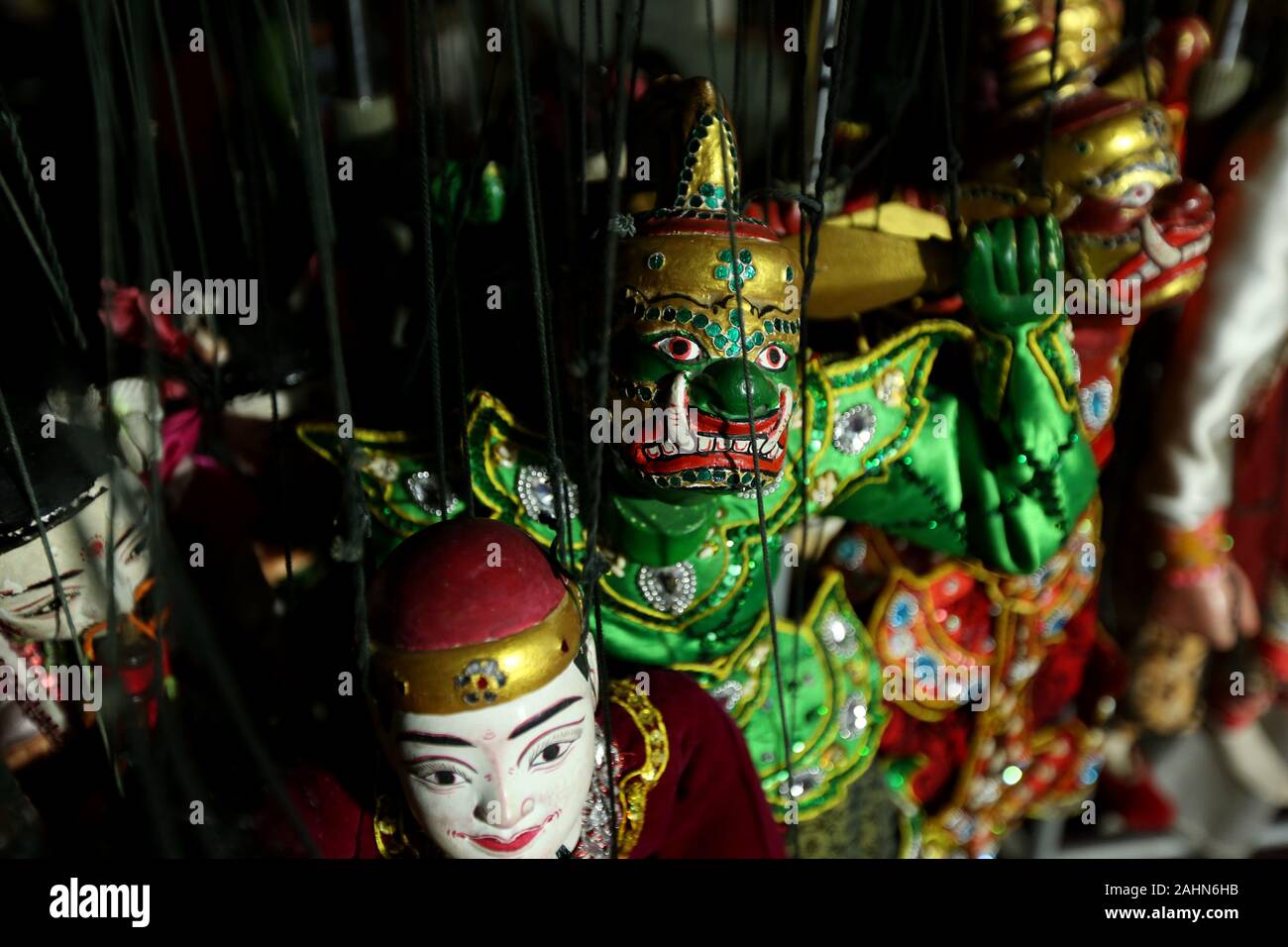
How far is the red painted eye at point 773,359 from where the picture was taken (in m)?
1.19

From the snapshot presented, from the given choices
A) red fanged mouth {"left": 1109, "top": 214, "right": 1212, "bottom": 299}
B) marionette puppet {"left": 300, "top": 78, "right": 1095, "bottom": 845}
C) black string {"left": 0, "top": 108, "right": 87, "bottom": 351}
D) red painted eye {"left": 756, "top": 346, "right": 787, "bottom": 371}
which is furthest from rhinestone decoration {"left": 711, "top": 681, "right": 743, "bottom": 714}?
black string {"left": 0, "top": 108, "right": 87, "bottom": 351}

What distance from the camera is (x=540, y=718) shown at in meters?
1.03

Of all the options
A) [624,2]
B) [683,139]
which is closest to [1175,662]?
[683,139]

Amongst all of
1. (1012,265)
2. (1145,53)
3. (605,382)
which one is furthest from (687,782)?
(1145,53)

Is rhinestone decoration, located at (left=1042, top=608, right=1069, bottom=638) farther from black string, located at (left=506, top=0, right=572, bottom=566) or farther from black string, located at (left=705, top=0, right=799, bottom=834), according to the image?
black string, located at (left=506, top=0, right=572, bottom=566)

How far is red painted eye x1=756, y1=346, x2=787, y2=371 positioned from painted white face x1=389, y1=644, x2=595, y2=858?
0.38 m

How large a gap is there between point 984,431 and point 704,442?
20.4 inches

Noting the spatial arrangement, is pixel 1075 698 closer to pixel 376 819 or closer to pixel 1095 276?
pixel 1095 276

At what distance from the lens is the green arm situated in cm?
138

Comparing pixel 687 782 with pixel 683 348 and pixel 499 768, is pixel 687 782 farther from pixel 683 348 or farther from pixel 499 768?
pixel 683 348

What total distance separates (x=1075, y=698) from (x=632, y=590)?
0.98 m

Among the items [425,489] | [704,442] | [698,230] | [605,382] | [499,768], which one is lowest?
[499,768]

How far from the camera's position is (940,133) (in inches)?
67.4

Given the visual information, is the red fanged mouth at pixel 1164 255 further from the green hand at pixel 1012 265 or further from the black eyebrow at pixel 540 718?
the black eyebrow at pixel 540 718
